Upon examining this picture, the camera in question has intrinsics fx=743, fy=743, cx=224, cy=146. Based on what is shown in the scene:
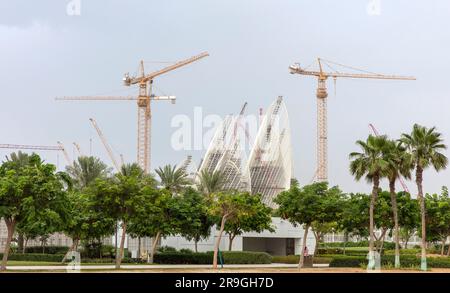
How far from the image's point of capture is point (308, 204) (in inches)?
2228

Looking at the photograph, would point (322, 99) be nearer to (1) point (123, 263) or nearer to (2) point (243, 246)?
(2) point (243, 246)

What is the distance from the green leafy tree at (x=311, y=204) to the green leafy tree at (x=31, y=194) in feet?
62.6

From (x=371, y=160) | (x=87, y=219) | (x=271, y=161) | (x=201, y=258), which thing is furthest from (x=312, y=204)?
(x=271, y=161)

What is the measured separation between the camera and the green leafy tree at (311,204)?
5619cm

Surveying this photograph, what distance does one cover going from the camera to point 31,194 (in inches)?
1729

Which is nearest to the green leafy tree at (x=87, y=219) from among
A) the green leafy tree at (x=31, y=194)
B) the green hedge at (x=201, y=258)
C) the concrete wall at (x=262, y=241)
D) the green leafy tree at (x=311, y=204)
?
the green leafy tree at (x=31, y=194)

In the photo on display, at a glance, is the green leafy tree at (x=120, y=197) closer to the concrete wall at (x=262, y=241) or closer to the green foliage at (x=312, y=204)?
the green foliage at (x=312, y=204)

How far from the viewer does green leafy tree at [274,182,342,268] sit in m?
56.2

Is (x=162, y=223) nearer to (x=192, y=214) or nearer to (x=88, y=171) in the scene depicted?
(x=192, y=214)

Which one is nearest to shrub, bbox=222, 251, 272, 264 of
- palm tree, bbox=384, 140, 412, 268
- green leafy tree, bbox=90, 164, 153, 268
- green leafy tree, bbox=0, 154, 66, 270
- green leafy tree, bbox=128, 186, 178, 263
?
green leafy tree, bbox=128, 186, 178, 263

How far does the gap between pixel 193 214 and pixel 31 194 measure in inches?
956

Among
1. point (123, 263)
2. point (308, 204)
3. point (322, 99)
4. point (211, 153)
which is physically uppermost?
point (322, 99)
